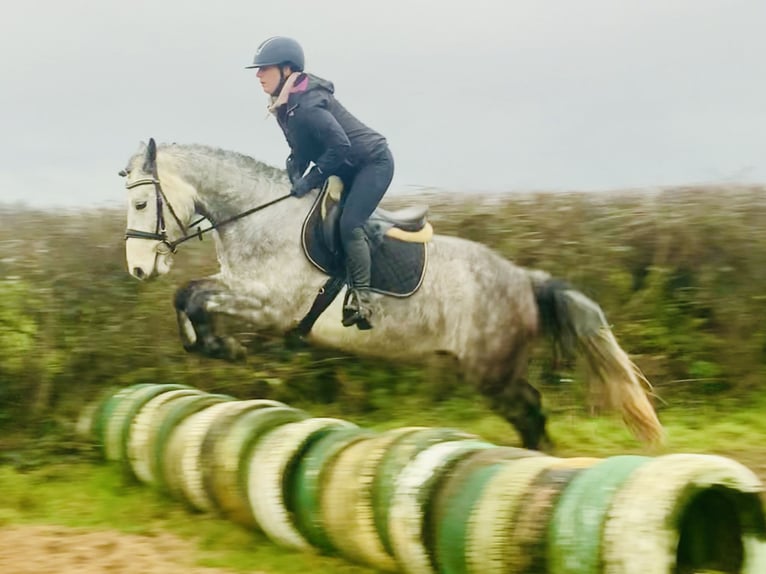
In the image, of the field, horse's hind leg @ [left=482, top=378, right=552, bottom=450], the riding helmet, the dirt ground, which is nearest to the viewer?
the dirt ground

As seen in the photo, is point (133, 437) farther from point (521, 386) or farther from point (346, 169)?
point (521, 386)

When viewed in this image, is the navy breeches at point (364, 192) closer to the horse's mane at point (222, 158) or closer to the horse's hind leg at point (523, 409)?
the horse's mane at point (222, 158)

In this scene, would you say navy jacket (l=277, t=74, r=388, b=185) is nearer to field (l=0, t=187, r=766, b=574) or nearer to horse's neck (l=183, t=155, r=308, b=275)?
horse's neck (l=183, t=155, r=308, b=275)

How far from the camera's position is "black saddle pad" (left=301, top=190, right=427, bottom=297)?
6309 mm

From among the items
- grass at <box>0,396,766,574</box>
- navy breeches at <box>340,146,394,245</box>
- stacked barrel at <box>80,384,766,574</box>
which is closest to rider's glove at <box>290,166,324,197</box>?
navy breeches at <box>340,146,394,245</box>

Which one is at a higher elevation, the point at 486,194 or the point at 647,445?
the point at 486,194

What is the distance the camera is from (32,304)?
22.9ft

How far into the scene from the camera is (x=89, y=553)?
4863 millimetres

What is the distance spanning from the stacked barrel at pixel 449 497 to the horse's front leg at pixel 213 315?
0.49 meters

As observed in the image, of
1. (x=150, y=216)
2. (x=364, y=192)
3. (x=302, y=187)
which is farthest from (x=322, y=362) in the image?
(x=150, y=216)

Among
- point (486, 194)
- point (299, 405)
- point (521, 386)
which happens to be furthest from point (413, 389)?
point (486, 194)

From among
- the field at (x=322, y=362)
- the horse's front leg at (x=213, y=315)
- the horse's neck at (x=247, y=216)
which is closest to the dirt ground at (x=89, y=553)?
the field at (x=322, y=362)

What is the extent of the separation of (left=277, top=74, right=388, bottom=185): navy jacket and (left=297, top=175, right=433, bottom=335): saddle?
0.51 ft

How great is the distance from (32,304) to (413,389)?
9.75ft
